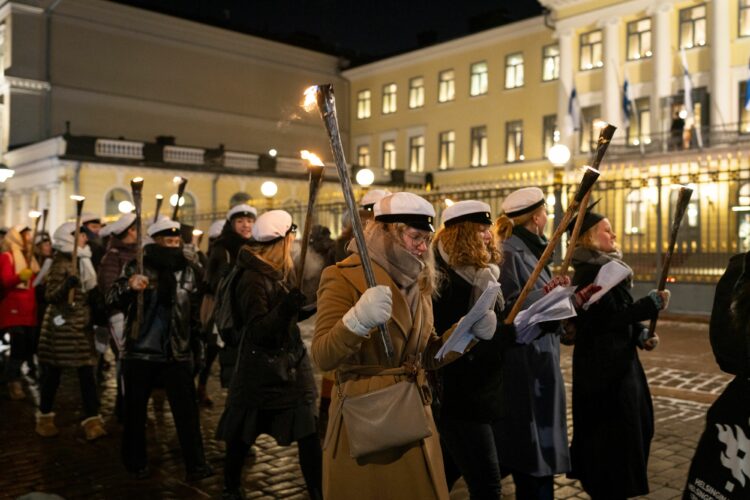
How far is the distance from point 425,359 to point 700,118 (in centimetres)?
3256

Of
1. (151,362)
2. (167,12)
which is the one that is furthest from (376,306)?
(167,12)

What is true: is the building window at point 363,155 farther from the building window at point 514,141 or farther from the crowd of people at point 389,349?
the crowd of people at point 389,349

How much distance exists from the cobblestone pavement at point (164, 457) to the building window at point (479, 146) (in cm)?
3457

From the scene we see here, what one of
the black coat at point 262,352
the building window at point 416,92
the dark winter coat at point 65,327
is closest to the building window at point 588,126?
the building window at point 416,92

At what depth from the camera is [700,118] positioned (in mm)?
32406

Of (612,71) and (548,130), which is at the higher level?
(612,71)

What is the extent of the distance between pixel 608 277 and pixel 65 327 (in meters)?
4.84

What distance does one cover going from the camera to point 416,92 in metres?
46.3

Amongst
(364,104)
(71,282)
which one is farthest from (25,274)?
(364,104)

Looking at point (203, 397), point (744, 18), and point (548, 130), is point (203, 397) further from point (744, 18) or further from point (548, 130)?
point (548, 130)

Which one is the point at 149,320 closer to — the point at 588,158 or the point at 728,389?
the point at 728,389

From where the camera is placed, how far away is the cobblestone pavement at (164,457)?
5422mm

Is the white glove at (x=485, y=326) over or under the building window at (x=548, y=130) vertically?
under

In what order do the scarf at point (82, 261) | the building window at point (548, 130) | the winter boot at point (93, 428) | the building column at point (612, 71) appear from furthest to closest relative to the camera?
the building window at point (548, 130), the building column at point (612, 71), the scarf at point (82, 261), the winter boot at point (93, 428)
